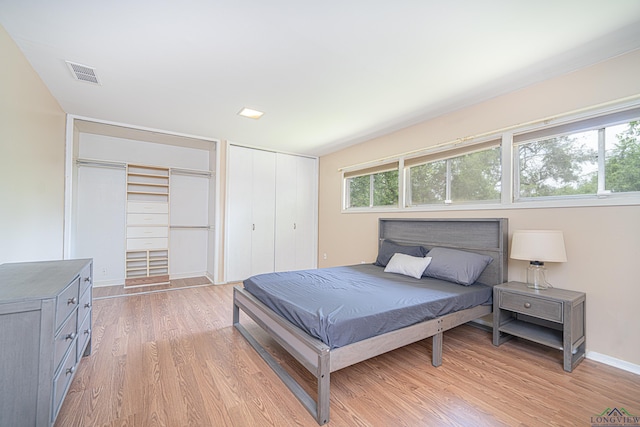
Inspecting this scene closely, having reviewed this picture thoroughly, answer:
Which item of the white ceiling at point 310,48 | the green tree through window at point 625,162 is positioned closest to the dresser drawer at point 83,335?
the white ceiling at point 310,48

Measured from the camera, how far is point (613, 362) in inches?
83.1

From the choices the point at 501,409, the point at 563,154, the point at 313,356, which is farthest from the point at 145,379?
the point at 563,154

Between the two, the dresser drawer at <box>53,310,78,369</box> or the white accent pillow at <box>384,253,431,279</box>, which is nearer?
the dresser drawer at <box>53,310,78,369</box>

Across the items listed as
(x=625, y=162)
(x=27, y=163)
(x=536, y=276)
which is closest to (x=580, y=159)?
(x=625, y=162)

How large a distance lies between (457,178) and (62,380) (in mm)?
3894

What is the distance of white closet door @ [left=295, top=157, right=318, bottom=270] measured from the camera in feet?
18.3

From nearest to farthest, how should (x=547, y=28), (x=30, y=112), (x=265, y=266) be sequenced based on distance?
1. (x=547, y=28)
2. (x=30, y=112)
3. (x=265, y=266)

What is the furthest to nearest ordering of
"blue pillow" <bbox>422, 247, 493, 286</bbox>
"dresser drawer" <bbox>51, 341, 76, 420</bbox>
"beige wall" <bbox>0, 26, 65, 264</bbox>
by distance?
"blue pillow" <bbox>422, 247, 493, 286</bbox> < "beige wall" <bbox>0, 26, 65, 264</bbox> < "dresser drawer" <bbox>51, 341, 76, 420</bbox>

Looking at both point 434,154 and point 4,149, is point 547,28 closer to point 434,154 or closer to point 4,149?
point 434,154

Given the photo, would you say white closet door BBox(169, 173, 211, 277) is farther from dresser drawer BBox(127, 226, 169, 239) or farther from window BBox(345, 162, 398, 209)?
window BBox(345, 162, 398, 209)

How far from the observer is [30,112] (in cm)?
239

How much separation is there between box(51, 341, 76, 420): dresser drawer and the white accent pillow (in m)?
2.86

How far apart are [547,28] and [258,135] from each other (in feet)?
11.9

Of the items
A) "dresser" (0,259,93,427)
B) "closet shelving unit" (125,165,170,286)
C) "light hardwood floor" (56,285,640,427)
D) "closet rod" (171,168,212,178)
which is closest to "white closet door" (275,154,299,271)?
"closet rod" (171,168,212,178)
